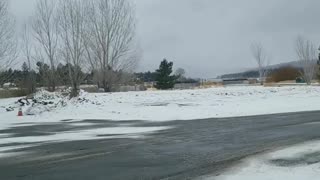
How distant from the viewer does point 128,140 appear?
50.3 feet

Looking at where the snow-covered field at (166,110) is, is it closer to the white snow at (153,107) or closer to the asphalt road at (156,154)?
the white snow at (153,107)

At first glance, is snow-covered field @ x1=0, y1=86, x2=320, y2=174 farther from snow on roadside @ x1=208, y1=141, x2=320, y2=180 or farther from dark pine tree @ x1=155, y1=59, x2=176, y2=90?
dark pine tree @ x1=155, y1=59, x2=176, y2=90

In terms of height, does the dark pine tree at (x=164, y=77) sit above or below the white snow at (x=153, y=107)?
above

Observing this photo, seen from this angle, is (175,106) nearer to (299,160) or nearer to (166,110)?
(166,110)

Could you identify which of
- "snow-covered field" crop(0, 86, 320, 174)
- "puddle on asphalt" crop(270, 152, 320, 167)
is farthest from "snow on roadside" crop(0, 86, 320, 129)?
"puddle on asphalt" crop(270, 152, 320, 167)

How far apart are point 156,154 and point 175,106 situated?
17883 mm

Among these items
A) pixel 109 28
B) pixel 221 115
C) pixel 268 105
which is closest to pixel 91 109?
pixel 221 115

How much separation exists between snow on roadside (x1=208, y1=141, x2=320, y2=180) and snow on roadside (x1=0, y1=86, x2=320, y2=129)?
12785 millimetres

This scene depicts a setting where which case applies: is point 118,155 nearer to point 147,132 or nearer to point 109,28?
point 147,132

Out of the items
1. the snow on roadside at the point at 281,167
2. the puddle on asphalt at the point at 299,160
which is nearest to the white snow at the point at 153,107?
the snow on roadside at the point at 281,167

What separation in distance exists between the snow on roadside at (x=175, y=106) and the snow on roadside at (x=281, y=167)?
12785mm

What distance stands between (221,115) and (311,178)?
16736mm

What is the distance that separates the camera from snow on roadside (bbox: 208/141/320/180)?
8938mm

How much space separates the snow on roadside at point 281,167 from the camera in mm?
8938
